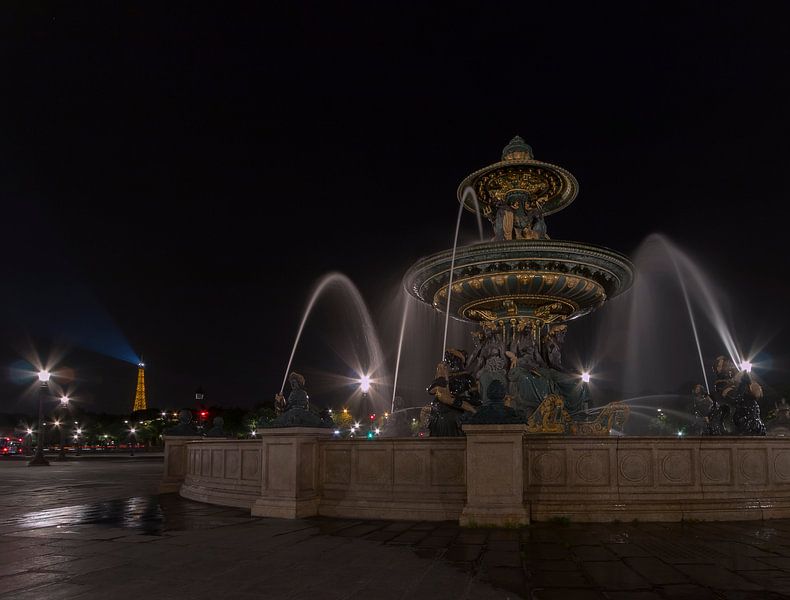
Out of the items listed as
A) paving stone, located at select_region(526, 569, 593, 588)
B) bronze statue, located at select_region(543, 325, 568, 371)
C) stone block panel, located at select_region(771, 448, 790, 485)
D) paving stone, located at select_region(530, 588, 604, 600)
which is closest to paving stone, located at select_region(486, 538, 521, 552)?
paving stone, located at select_region(526, 569, 593, 588)

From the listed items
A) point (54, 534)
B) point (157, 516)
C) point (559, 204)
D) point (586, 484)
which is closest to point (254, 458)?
point (157, 516)

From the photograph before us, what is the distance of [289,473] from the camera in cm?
1202

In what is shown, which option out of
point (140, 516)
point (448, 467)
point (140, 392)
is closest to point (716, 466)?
point (448, 467)

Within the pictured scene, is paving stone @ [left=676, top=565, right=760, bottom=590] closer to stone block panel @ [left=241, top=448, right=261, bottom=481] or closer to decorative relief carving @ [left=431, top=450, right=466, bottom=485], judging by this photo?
decorative relief carving @ [left=431, top=450, right=466, bottom=485]

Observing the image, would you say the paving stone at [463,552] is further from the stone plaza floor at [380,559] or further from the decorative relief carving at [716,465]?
the decorative relief carving at [716,465]

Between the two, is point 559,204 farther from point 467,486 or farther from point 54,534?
point 54,534

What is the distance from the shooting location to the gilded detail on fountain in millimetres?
16812

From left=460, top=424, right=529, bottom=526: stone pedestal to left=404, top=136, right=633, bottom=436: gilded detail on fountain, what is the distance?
307 centimetres

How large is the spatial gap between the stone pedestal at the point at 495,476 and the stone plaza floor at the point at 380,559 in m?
0.33

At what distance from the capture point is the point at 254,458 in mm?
13852

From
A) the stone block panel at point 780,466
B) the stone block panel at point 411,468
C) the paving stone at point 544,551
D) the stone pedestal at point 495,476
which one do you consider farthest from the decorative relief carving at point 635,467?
the stone block panel at point 411,468

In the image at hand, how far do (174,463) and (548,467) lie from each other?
11259 mm

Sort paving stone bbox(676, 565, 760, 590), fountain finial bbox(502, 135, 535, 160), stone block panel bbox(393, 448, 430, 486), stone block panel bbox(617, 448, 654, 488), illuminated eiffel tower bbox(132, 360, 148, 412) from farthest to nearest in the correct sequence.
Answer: illuminated eiffel tower bbox(132, 360, 148, 412), fountain finial bbox(502, 135, 535, 160), stone block panel bbox(393, 448, 430, 486), stone block panel bbox(617, 448, 654, 488), paving stone bbox(676, 565, 760, 590)

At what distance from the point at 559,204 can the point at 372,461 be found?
1324 centimetres
